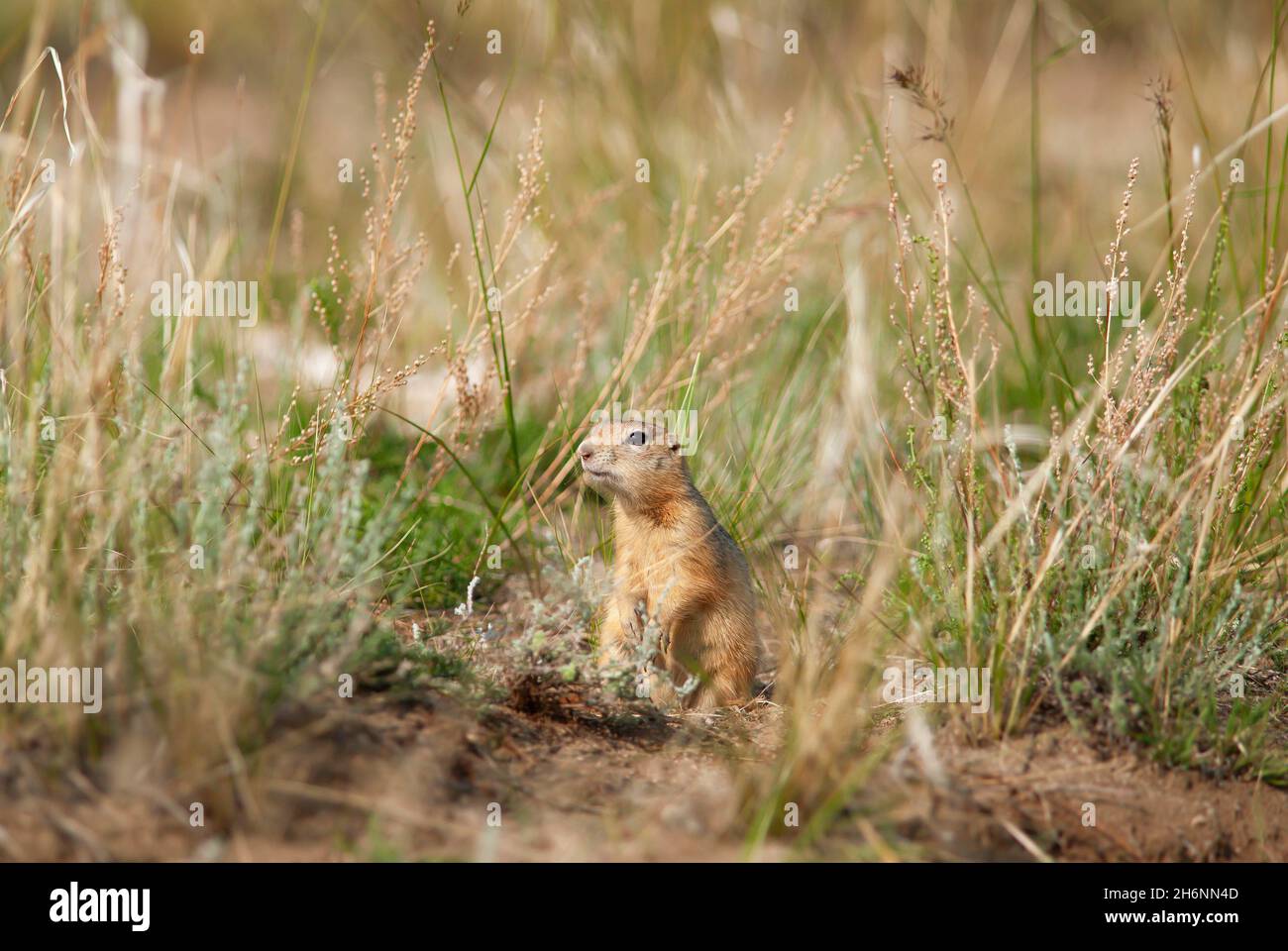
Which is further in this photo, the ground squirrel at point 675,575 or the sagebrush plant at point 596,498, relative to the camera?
the ground squirrel at point 675,575

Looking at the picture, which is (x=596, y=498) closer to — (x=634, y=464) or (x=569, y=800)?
(x=634, y=464)

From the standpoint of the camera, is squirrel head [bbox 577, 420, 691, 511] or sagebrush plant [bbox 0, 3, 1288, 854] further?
squirrel head [bbox 577, 420, 691, 511]

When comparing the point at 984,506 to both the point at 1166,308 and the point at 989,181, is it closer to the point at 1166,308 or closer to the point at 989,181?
the point at 1166,308

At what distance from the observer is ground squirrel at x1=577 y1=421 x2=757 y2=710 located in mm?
3604

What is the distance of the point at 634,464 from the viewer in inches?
144

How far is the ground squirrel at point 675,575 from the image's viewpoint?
360 centimetres

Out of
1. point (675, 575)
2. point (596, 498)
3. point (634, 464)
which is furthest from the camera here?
point (596, 498)

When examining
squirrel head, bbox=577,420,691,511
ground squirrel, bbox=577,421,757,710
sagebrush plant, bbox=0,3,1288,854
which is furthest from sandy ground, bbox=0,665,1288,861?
squirrel head, bbox=577,420,691,511

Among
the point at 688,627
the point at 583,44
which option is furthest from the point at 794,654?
the point at 583,44

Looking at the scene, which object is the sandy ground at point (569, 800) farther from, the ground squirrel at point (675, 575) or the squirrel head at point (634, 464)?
the squirrel head at point (634, 464)

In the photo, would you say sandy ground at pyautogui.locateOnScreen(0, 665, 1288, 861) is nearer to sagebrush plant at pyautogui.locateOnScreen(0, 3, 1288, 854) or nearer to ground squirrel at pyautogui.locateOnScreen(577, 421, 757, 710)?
sagebrush plant at pyautogui.locateOnScreen(0, 3, 1288, 854)

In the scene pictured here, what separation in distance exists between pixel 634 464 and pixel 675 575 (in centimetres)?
36

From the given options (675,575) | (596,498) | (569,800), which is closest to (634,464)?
(675,575)

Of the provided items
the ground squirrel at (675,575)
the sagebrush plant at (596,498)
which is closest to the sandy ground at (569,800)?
the sagebrush plant at (596,498)
